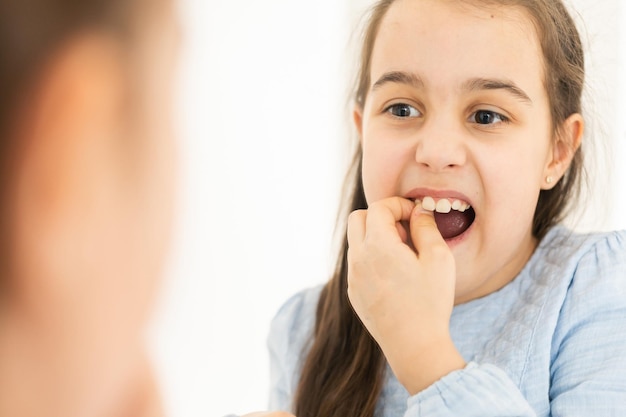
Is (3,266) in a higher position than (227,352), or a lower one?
higher

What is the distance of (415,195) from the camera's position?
0.93m

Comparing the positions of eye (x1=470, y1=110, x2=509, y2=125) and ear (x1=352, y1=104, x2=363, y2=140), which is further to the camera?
ear (x1=352, y1=104, x2=363, y2=140)

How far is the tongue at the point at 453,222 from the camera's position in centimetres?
94

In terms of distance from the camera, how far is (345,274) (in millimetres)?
1132

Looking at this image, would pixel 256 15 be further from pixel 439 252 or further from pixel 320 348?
pixel 439 252

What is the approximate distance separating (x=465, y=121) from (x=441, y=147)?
55 millimetres

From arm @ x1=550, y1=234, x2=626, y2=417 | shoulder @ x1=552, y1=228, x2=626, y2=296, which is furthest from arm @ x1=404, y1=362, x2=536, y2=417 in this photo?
shoulder @ x1=552, y1=228, x2=626, y2=296

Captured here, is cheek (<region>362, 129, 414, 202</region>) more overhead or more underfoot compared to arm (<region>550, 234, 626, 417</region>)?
more overhead

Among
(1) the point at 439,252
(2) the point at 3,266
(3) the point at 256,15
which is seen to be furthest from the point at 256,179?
(2) the point at 3,266

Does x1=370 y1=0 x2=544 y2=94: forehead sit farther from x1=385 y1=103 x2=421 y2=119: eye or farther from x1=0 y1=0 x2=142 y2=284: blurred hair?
x1=0 y1=0 x2=142 y2=284: blurred hair

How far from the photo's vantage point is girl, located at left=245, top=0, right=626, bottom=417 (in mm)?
817

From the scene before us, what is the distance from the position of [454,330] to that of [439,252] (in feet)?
0.70

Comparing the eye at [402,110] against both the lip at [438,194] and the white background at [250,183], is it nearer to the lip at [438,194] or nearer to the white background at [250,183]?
the lip at [438,194]

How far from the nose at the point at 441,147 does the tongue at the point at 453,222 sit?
71mm
